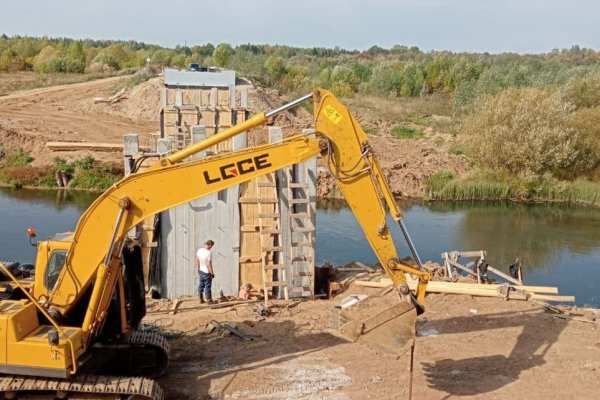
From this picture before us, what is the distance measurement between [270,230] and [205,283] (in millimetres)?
1725

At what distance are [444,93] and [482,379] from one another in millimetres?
60576

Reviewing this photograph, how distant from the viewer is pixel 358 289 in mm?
13961

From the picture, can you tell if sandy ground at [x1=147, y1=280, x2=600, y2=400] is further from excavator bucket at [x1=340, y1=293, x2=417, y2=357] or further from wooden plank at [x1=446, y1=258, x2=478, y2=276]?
wooden plank at [x1=446, y1=258, x2=478, y2=276]

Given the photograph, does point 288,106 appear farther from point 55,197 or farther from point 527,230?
point 55,197

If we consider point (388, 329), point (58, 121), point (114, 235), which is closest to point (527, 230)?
point (388, 329)

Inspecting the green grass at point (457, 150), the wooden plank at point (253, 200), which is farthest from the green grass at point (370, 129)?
the wooden plank at point (253, 200)

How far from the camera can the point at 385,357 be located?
414 inches

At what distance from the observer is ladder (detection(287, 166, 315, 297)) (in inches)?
537

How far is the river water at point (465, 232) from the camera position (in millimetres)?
19922

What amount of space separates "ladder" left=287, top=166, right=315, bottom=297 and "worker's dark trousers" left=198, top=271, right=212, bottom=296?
181 cm

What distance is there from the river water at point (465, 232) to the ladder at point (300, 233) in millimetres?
→ 5689

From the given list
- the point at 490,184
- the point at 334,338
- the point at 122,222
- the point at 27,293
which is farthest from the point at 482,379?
the point at 490,184

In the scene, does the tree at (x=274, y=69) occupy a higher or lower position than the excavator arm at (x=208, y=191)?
higher

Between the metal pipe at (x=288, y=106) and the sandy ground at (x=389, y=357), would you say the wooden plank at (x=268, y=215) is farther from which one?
the metal pipe at (x=288, y=106)
